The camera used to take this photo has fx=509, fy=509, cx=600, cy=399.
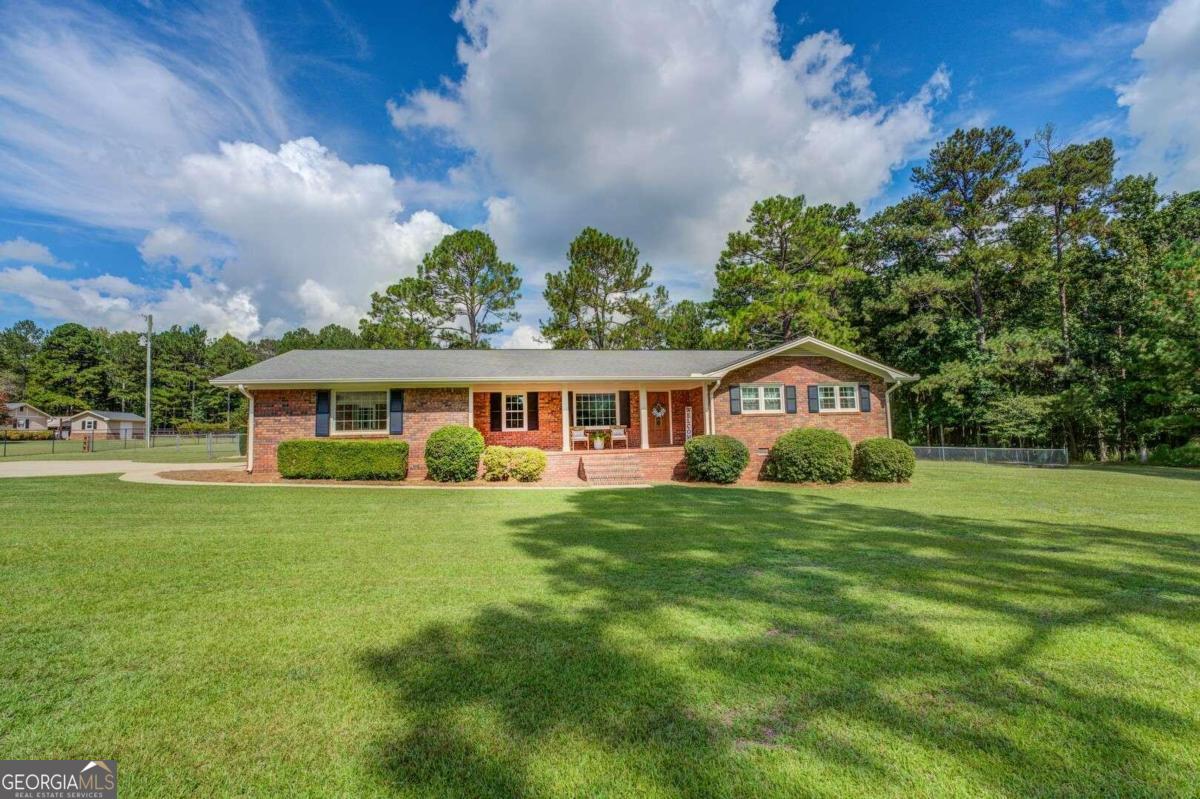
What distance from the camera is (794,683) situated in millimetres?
2959

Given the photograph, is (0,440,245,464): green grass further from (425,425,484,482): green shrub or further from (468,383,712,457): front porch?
(425,425,484,482): green shrub

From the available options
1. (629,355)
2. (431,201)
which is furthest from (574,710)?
(431,201)

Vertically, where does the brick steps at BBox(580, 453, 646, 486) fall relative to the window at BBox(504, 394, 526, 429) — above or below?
below

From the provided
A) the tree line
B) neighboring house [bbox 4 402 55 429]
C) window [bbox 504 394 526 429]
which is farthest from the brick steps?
neighboring house [bbox 4 402 55 429]

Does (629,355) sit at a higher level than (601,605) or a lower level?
higher

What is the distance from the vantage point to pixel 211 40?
10.8m

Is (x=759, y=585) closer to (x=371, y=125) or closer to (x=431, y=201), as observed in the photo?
(x=371, y=125)

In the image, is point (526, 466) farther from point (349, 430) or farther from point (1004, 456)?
point (1004, 456)

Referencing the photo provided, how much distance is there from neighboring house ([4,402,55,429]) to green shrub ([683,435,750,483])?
226 feet

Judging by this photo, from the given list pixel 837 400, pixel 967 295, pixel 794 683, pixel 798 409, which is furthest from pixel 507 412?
pixel 967 295

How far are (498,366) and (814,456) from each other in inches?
402

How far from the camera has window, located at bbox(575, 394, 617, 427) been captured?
18188 millimetres

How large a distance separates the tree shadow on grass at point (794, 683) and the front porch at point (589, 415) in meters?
11.2

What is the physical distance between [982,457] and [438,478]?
Result: 71.3 feet
